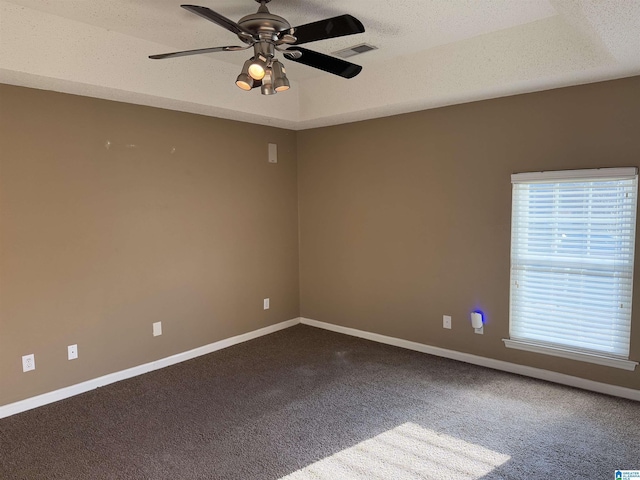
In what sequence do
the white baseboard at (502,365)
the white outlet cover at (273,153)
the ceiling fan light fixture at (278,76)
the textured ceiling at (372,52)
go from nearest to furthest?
the ceiling fan light fixture at (278,76)
the textured ceiling at (372,52)
the white baseboard at (502,365)
the white outlet cover at (273,153)

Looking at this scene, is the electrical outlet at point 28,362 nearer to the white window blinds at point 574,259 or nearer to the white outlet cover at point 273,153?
the white outlet cover at point 273,153

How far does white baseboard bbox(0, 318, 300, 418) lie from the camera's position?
3.18 m

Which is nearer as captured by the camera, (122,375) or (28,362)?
(28,362)

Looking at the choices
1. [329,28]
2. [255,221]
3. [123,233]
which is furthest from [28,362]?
[329,28]

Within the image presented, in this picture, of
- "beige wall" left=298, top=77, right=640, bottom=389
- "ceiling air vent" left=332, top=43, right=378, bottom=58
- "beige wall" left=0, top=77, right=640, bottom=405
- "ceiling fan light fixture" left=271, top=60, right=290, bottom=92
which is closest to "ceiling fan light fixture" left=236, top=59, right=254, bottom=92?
"ceiling fan light fixture" left=271, top=60, right=290, bottom=92

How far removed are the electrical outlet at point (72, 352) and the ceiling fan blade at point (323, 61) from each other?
2.71 meters

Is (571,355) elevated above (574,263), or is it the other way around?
(574,263)

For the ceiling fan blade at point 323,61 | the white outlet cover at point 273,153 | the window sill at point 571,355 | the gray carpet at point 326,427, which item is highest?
the ceiling fan blade at point 323,61

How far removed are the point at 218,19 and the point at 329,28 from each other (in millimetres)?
546

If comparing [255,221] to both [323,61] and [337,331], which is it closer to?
[337,331]

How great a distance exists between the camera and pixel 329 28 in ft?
7.36

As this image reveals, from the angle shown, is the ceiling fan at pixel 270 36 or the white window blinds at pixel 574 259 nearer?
the ceiling fan at pixel 270 36

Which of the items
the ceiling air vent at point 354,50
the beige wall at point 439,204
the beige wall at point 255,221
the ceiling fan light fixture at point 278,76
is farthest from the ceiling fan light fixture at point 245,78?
the beige wall at point 439,204

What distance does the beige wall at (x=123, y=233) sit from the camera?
3166 millimetres
